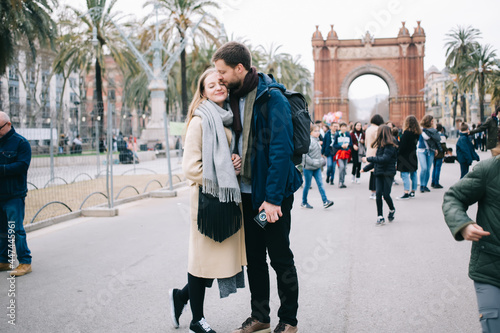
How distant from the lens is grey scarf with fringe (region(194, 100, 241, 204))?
3139 millimetres

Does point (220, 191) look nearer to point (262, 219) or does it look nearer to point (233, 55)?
point (262, 219)

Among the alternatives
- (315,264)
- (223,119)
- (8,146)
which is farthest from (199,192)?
(8,146)

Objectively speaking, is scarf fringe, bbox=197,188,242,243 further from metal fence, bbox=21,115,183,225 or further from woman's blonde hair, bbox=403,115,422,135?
woman's blonde hair, bbox=403,115,422,135

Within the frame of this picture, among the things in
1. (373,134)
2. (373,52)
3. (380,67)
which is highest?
(373,52)

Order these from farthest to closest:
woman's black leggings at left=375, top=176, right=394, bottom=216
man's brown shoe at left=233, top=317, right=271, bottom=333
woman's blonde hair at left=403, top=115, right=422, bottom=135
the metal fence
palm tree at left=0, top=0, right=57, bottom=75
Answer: palm tree at left=0, top=0, right=57, bottom=75 → the metal fence → woman's blonde hair at left=403, top=115, right=422, bottom=135 → woman's black leggings at left=375, top=176, right=394, bottom=216 → man's brown shoe at left=233, top=317, right=271, bottom=333

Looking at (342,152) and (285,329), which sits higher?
(342,152)

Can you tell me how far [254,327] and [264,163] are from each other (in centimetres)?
129

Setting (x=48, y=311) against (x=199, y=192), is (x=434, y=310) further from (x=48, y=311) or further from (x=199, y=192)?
(x=48, y=311)

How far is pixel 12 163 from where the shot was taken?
5203 mm

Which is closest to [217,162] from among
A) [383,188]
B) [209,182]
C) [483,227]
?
[209,182]

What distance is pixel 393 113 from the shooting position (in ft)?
204

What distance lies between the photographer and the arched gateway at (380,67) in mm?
61344

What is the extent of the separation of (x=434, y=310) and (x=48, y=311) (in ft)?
11.4

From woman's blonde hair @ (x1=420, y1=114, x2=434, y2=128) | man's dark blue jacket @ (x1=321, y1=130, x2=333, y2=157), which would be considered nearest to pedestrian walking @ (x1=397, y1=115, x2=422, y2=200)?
woman's blonde hair @ (x1=420, y1=114, x2=434, y2=128)
